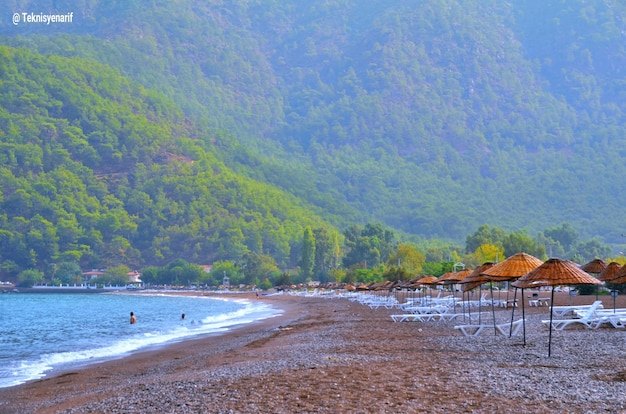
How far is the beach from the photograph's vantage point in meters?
9.75

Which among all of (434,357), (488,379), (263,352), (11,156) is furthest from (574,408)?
(11,156)

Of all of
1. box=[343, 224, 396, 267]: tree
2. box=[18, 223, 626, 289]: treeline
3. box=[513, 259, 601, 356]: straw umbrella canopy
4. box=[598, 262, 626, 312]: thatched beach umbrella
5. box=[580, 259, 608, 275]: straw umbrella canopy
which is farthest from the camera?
box=[343, 224, 396, 267]: tree

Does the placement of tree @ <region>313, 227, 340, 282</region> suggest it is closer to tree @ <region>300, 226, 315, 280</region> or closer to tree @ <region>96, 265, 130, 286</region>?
tree @ <region>300, 226, 315, 280</region>

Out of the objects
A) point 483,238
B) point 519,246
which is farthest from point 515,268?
point 483,238

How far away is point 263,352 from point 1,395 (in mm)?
6248

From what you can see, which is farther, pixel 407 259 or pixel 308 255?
pixel 308 255

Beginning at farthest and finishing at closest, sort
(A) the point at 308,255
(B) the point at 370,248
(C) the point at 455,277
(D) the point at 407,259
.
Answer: (A) the point at 308,255
(B) the point at 370,248
(D) the point at 407,259
(C) the point at 455,277

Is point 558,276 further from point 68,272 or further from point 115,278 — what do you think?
point 68,272

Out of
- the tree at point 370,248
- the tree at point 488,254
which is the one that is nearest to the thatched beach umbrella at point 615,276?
the tree at point 488,254

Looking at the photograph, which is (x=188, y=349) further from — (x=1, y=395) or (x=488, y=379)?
(x=488, y=379)

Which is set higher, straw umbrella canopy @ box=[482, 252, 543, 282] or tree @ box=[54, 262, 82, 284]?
straw umbrella canopy @ box=[482, 252, 543, 282]

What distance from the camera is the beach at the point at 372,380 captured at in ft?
32.0

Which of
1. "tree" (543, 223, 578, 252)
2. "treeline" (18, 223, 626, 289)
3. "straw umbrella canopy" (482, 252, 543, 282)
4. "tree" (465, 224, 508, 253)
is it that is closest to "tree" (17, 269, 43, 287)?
"treeline" (18, 223, 626, 289)

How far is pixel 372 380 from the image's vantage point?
11484 millimetres
